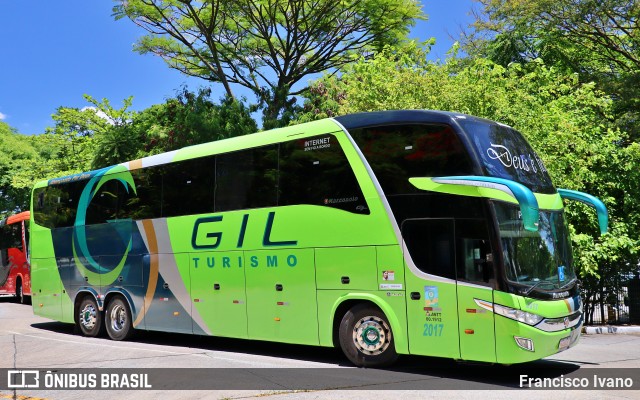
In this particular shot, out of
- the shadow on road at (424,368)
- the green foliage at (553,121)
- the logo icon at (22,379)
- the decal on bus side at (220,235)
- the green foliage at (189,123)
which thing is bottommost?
the shadow on road at (424,368)

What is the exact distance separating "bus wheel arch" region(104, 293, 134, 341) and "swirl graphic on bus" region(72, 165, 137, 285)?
46 cm

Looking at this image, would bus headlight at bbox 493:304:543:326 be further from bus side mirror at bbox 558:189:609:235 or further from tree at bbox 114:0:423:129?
tree at bbox 114:0:423:129

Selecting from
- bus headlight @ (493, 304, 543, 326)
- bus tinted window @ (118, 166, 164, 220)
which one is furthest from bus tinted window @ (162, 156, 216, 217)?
bus headlight @ (493, 304, 543, 326)

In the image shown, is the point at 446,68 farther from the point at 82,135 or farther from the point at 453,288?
the point at 82,135

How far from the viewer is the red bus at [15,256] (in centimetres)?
2642

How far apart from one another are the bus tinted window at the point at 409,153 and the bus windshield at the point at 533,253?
0.89 meters

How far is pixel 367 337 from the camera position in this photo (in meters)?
10.0

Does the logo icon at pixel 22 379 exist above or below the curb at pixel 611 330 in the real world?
above

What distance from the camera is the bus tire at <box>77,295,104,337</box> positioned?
15.2 meters

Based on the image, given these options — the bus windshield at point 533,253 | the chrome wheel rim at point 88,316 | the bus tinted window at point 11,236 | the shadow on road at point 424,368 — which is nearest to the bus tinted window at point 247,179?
the shadow on road at point 424,368

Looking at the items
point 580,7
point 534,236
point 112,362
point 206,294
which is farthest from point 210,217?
point 580,7

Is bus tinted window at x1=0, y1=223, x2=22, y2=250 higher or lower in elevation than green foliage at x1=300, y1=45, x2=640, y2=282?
lower

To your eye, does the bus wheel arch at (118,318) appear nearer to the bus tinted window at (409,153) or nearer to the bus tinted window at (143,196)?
the bus tinted window at (143,196)

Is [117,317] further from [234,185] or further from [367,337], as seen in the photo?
[367,337]
